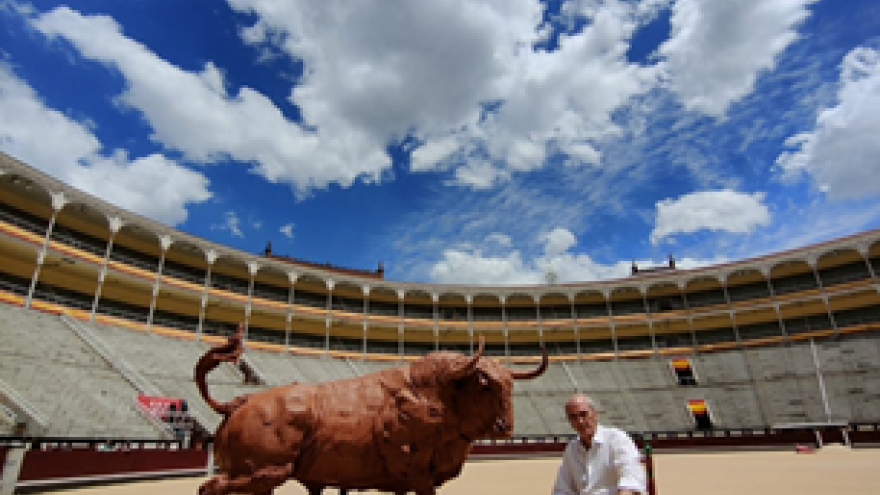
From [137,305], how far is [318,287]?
42.7 ft

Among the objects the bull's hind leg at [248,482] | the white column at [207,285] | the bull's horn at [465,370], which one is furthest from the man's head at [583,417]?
the white column at [207,285]

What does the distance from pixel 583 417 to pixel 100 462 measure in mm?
15646

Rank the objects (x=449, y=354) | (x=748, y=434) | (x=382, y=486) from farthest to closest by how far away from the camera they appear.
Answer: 1. (x=748, y=434)
2. (x=449, y=354)
3. (x=382, y=486)

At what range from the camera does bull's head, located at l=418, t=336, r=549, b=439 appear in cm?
317

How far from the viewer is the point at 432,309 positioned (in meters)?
44.6

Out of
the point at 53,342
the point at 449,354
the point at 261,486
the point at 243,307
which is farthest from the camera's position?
the point at 243,307

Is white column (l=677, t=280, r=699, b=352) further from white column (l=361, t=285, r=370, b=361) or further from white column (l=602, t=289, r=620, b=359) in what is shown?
white column (l=361, t=285, r=370, b=361)

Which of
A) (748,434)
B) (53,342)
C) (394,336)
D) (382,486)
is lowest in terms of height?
(748,434)

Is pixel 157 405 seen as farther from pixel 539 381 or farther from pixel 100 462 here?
pixel 539 381

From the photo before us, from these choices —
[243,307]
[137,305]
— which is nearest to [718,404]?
[243,307]

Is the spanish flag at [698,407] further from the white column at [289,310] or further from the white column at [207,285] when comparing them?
the white column at [207,285]

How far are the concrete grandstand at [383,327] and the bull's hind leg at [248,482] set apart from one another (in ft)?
49.8

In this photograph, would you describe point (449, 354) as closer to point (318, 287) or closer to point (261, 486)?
point (261, 486)

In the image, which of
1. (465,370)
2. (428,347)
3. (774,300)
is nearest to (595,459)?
(465,370)
